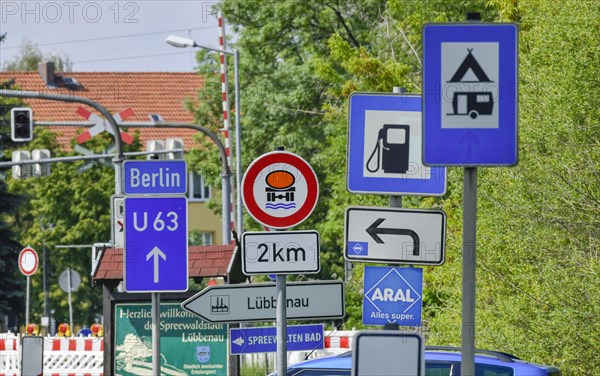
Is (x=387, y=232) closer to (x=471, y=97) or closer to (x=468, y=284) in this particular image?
(x=471, y=97)

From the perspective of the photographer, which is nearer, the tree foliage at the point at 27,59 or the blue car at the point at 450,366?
the blue car at the point at 450,366

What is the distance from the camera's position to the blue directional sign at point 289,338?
42.3 feet

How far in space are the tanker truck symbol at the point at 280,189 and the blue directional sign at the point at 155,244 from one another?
1853 mm

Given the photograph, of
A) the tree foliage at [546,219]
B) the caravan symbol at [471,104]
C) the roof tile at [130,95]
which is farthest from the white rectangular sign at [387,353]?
the roof tile at [130,95]

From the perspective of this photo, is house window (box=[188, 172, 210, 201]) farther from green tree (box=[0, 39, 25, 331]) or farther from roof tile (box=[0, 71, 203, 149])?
green tree (box=[0, 39, 25, 331])

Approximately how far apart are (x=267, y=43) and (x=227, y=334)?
26150mm

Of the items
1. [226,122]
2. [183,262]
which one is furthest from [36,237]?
[183,262]

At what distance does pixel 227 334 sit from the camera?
1603cm

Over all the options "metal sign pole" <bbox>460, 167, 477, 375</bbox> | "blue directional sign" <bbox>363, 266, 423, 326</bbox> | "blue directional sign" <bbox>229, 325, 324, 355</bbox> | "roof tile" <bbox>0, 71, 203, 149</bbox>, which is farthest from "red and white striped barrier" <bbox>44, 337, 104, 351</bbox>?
"roof tile" <bbox>0, 71, 203, 149</bbox>

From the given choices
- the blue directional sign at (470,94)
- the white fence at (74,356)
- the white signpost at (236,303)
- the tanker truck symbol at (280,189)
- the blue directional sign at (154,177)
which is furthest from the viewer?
the white fence at (74,356)

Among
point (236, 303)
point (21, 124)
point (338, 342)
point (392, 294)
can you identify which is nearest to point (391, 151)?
point (392, 294)

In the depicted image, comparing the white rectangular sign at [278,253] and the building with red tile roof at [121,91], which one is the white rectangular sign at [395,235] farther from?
the building with red tile roof at [121,91]

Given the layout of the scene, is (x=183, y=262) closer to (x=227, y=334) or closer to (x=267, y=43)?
(x=227, y=334)

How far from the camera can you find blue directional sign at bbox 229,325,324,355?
12.9m
